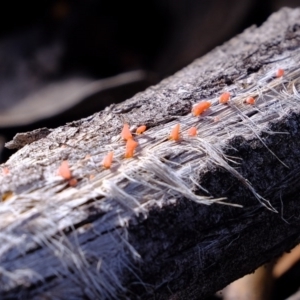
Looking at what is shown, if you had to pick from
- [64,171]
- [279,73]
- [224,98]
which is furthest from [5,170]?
[279,73]

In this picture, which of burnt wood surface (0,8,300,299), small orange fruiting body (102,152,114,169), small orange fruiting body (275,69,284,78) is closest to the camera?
burnt wood surface (0,8,300,299)

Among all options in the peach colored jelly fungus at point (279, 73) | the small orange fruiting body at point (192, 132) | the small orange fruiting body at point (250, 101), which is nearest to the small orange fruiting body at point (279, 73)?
the peach colored jelly fungus at point (279, 73)

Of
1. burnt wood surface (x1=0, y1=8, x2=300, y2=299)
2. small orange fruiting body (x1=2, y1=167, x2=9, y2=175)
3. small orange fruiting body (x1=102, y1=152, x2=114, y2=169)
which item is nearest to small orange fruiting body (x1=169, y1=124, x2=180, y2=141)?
burnt wood surface (x1=0, y1=8, x2=300, y2=299)

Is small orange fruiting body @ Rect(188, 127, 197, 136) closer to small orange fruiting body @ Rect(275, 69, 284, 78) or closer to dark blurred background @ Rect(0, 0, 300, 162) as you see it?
small orange fruiting body @ Rect(275, 69, 284, 78)

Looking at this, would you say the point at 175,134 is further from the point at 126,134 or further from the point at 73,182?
the point at 73,182

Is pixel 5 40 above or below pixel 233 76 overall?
above

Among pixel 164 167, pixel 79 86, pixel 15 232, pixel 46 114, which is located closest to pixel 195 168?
pixel 164 167

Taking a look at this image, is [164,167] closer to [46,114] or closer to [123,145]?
[123,145]

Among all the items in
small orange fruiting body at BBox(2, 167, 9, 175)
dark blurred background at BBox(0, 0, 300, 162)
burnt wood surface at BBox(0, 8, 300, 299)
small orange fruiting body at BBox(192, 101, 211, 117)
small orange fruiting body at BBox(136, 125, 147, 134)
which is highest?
dark blurred background at BBox(0, 0, 300, 162)
